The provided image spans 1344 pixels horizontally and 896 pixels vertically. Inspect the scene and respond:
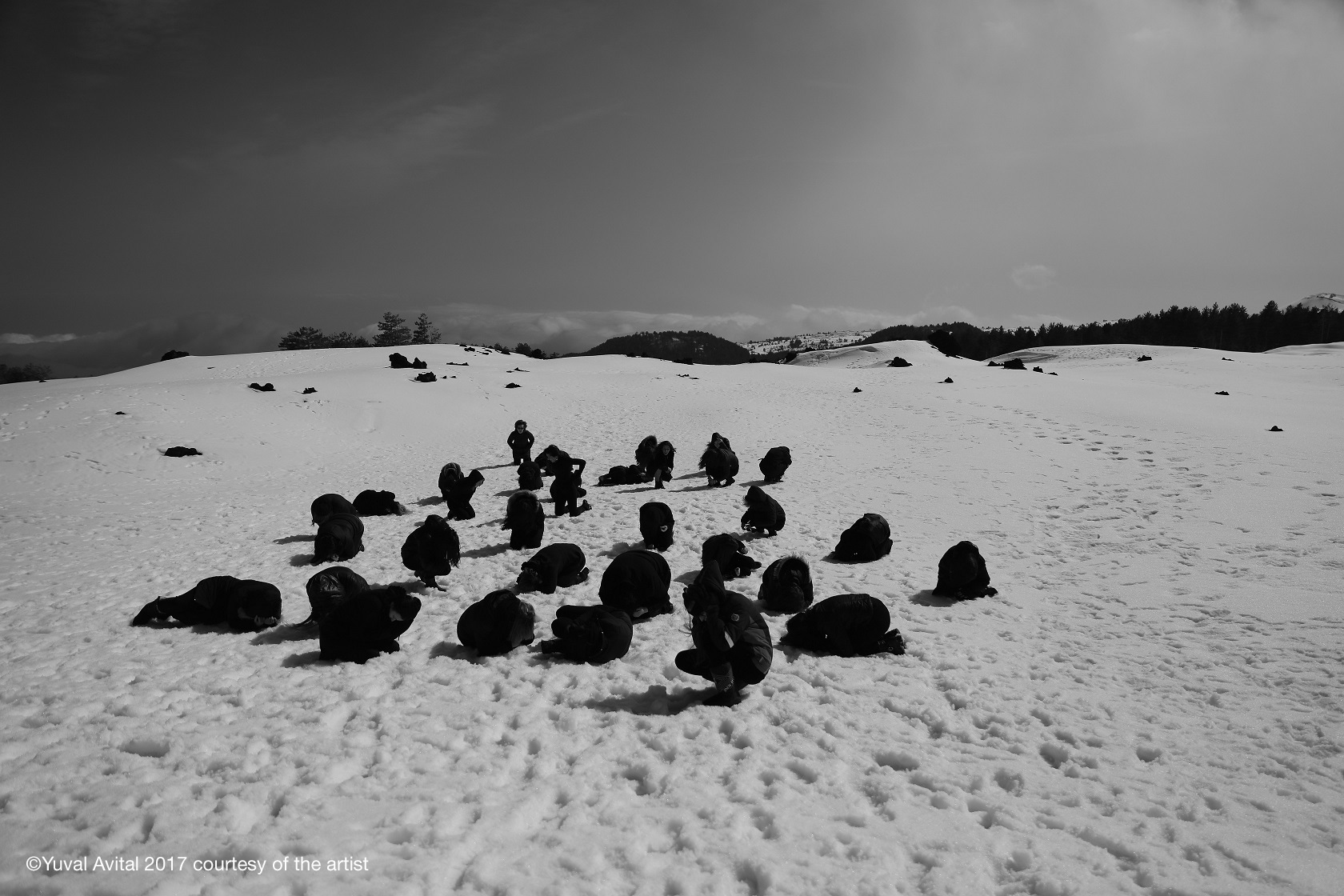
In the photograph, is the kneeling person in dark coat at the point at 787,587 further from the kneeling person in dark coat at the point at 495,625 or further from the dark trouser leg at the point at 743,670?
the kneeling person in dark coat at the point at 495,625

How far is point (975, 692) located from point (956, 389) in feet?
87.4

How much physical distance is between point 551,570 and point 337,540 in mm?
4396

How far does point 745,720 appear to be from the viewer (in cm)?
574

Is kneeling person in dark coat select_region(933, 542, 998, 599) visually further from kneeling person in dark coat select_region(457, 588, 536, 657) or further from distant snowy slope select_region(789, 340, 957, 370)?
distant snowy slope select_region(789, 340, 957, 370)

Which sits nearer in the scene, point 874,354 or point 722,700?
point 722,700

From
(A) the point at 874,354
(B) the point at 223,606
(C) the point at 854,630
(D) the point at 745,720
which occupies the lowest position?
(D) the point at 745,720

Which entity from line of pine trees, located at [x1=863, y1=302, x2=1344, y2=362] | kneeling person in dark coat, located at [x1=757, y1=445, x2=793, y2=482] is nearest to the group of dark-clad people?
kneeling person in dark coat, located at [x1=757, y1=445, x2=793, y2=482]

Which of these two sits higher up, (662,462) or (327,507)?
(662,462)

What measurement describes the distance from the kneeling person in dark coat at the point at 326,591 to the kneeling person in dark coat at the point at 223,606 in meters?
0.47

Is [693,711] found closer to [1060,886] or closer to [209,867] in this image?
[1060,886]

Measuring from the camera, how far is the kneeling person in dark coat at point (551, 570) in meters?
9.24

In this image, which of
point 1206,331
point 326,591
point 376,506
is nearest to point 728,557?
point 326,591

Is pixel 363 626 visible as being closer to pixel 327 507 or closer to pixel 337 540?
pixel 337 540

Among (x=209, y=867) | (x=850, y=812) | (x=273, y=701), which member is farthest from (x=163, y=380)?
(x=850, y=812)
